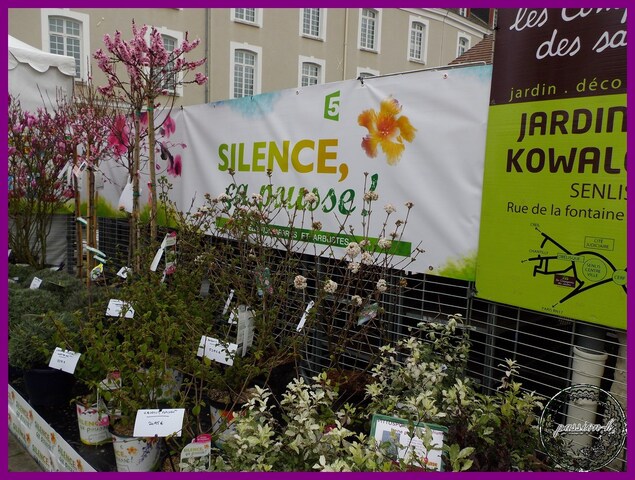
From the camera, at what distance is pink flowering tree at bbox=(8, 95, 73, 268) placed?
4.86m

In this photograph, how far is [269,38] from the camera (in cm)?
1653

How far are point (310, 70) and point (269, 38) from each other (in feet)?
6.37

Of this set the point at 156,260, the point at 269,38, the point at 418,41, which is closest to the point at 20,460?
the point at 156,260

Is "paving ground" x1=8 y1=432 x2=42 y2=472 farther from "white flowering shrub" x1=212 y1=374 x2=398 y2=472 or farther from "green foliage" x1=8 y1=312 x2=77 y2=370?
"white flowering shrub" x1=212 y1=374 x2=398 y2=472

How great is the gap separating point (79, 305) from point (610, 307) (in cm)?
321

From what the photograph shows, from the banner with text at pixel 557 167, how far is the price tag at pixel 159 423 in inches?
60.2

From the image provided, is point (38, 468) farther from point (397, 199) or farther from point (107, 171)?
point (107, 171)

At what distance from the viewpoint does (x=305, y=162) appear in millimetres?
3408

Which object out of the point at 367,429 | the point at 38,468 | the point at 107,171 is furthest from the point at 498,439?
the point at 107,171

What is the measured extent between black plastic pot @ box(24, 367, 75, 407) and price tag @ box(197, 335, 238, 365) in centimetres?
104

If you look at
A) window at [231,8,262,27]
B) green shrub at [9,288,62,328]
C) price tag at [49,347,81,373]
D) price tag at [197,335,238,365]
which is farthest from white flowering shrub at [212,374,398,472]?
window at [231,8,262,27]

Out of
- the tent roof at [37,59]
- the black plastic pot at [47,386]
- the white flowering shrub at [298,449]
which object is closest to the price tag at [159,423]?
the white flowering shrub at [298,449]

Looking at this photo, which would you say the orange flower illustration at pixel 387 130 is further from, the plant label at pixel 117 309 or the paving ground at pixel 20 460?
the paving ground at pixel 20 460

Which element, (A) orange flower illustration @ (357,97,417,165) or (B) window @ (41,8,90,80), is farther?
(B) window @ (41,8,90,80)
